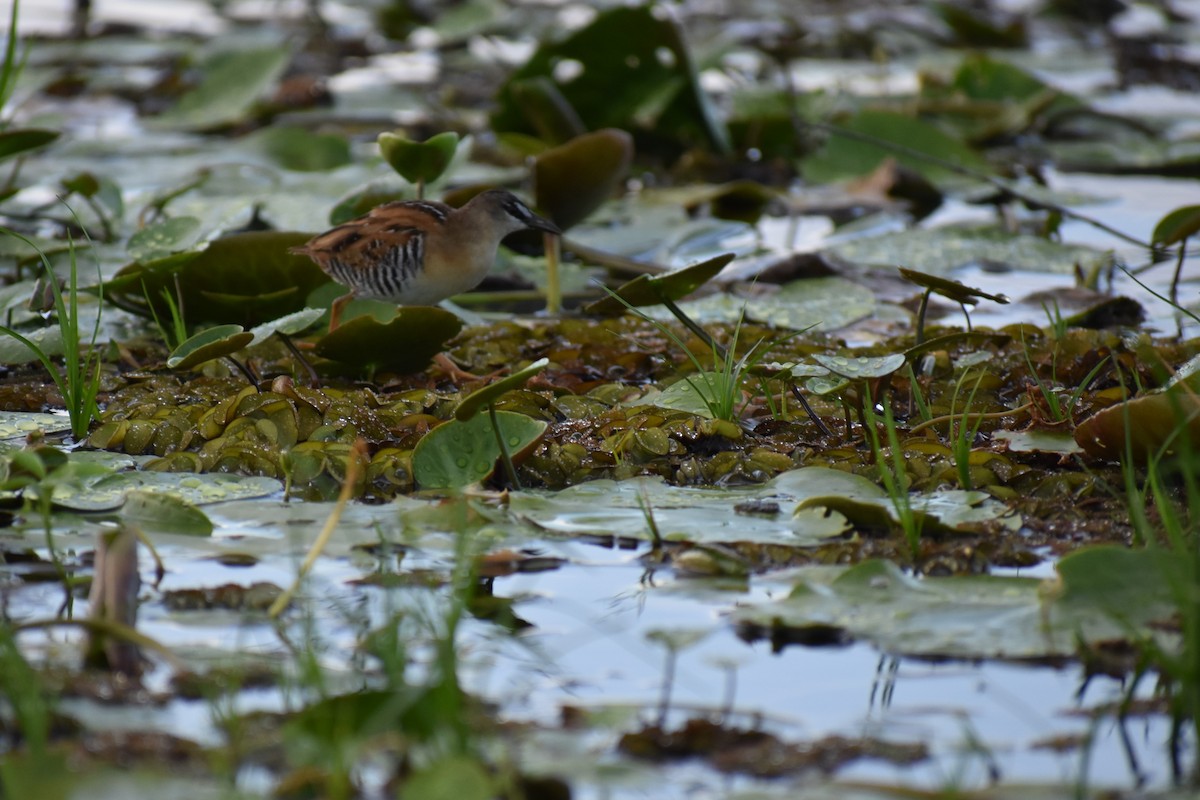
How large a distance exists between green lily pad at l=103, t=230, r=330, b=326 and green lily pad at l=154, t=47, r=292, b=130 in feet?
12.0

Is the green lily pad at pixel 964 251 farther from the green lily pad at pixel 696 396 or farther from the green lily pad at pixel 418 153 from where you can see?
the green lily pad at pixel 696 396

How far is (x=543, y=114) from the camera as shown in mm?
6738

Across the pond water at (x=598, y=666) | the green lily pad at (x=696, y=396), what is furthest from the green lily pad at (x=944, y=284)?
the pond water at (x=598, y=666)

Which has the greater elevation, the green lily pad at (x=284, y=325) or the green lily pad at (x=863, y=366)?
the green lily pad at (x=284, y=325)

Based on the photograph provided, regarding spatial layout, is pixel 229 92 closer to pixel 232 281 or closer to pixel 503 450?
pixel 232 281

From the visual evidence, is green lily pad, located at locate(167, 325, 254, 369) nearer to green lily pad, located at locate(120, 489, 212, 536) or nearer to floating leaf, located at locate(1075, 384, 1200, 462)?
green lily pad, located at locate(120, 489, 212, 536)

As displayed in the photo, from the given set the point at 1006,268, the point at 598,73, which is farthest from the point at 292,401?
the point at 598,73

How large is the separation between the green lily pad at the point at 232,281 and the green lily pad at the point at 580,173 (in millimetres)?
1004

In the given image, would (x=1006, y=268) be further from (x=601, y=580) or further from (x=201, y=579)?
(x=201, y=579)

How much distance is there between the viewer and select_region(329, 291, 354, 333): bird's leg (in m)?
4.58

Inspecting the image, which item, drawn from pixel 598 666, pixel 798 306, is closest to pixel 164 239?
pixel 798 306

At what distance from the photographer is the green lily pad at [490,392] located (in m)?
3.04

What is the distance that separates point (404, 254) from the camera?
455cm

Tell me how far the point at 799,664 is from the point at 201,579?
3.92ft
